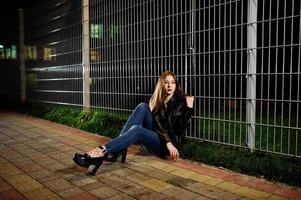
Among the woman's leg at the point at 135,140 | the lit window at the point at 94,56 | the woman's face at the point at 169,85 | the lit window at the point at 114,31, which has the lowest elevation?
the woman's leg at the point at 135,140

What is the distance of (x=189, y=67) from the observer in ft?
16.3

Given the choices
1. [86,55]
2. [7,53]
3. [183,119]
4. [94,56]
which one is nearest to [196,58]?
[183,119]

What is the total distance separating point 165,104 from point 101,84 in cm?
305

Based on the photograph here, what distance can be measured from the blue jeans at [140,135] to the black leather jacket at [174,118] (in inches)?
4.9

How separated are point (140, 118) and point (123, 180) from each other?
91 cm

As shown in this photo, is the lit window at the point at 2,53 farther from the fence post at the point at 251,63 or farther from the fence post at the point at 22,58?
the fence post at the point at 251,63

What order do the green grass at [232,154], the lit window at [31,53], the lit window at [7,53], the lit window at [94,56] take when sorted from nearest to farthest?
the green grass at [232,154], the lit window at [94,56], the lit window at [31,53], the lit window at [7,53]

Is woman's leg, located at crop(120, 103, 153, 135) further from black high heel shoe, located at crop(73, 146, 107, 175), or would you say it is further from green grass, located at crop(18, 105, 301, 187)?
green grass, located at crop(18, 105, 301, 187)

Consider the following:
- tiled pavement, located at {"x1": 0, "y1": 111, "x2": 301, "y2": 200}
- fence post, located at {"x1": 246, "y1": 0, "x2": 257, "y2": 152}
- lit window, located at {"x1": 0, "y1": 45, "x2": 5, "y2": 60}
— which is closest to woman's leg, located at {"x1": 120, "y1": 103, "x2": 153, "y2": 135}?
tiled pavement, located at {"x1": 0, "y1": 111, "x2": 301, "y2": 200}

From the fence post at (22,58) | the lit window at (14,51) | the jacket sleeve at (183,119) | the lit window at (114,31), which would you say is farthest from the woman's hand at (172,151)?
the lit window at (14,51)

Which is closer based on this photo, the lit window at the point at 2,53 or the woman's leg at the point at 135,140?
the woman's leg at the point at 135,140

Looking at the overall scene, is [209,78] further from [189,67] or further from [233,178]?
[233,178]

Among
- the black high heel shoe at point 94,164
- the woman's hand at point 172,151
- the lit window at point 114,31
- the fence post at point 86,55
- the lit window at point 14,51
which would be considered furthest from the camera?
the lit window at point 14,51

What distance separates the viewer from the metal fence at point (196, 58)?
4.19 m
